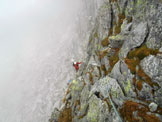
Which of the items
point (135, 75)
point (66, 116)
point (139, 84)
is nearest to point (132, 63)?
point (135, 75)

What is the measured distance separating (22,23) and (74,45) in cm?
9364

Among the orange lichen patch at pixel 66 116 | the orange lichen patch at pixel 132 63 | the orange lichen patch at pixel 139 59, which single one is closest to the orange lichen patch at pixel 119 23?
the orange lichen patch at pixel 139 59

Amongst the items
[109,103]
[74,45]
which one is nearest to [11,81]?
[74,45]

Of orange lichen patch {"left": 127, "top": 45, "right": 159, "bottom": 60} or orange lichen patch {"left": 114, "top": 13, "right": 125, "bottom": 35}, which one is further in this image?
orange lichen patch {"left": 114, "top": 13, "right": 125, "bottom": 35}

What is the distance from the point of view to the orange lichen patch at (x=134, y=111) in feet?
25.5

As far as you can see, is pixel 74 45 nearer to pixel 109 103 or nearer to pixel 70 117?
pixel 70 117

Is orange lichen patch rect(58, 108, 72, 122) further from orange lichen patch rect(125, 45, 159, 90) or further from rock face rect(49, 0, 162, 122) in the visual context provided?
orange lichen patch rect(125, 45, 159, 90)

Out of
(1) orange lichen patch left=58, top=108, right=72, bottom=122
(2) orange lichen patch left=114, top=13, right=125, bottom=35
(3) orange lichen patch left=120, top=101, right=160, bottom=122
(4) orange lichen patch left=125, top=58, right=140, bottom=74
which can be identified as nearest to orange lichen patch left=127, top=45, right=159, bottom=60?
(4) orange lichen patch left=125, top=58, right=140, bottom=74

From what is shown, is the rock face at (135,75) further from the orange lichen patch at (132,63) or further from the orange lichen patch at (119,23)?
the orange lichen patch at (119,23)

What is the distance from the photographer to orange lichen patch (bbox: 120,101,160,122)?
7760 mm

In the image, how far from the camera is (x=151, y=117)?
7723 millimetres

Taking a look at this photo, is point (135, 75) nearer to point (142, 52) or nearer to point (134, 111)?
point (142, 52)

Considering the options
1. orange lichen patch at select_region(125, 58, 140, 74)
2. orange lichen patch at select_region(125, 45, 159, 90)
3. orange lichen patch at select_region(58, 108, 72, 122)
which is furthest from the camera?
orange lichen patch at select_region(58, 108, 72, 122)

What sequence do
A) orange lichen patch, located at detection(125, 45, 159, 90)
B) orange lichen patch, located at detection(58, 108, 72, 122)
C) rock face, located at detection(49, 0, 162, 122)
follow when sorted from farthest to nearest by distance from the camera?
orange lichen patch, located at detection(58, 108, 72, 122), orange lichen patch, located at detection(125, 45, 159, 90), rock face, located at detection(49, 0, 162, 122)
